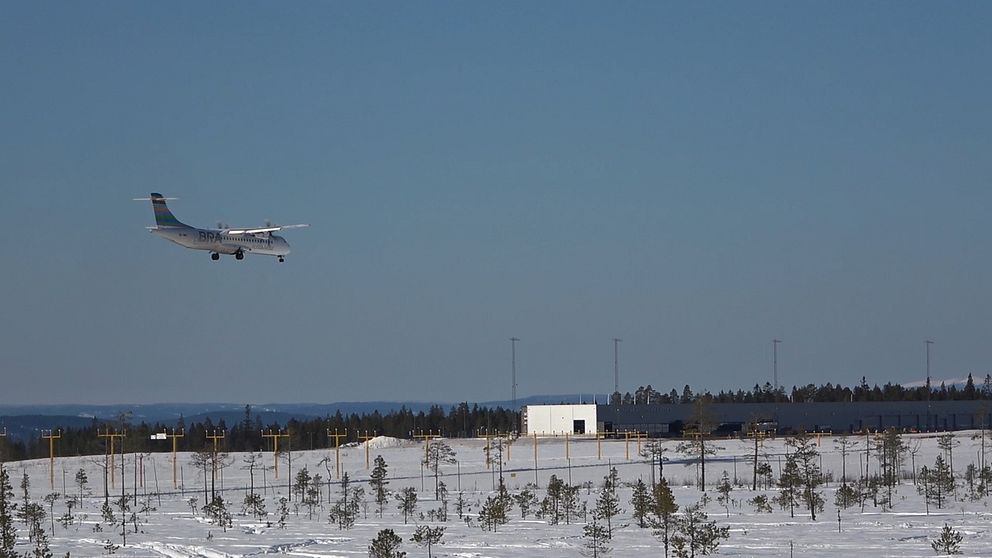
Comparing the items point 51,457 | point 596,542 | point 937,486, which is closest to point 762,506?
point 937,486

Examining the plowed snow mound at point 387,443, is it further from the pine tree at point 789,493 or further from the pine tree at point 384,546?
the pine tree at point 384,546

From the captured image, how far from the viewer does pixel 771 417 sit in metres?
128

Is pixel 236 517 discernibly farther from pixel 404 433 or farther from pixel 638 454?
pixel 404 433

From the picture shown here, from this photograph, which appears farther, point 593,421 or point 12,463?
point 593,421

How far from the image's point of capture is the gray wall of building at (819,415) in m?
126

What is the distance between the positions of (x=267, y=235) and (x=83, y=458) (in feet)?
94.9

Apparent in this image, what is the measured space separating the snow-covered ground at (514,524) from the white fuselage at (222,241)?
44.4 ft

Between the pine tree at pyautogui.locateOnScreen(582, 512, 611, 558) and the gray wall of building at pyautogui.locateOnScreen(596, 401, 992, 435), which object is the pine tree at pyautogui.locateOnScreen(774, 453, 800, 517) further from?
the gray wall of building at pyautogui.locateOnScreen(596, 401, 992, 435)

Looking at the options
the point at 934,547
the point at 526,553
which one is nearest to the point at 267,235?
the point at 526,553

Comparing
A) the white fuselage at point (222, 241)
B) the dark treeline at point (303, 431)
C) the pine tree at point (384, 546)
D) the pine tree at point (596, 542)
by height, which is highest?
the white fuselage at point (222, 241)

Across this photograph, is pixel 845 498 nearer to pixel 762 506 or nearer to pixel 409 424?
pixel 762 506

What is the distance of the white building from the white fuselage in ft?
133

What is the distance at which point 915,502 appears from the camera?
5869cm

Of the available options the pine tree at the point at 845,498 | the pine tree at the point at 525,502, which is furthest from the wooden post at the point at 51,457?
the pine tree at the point at 845,498
